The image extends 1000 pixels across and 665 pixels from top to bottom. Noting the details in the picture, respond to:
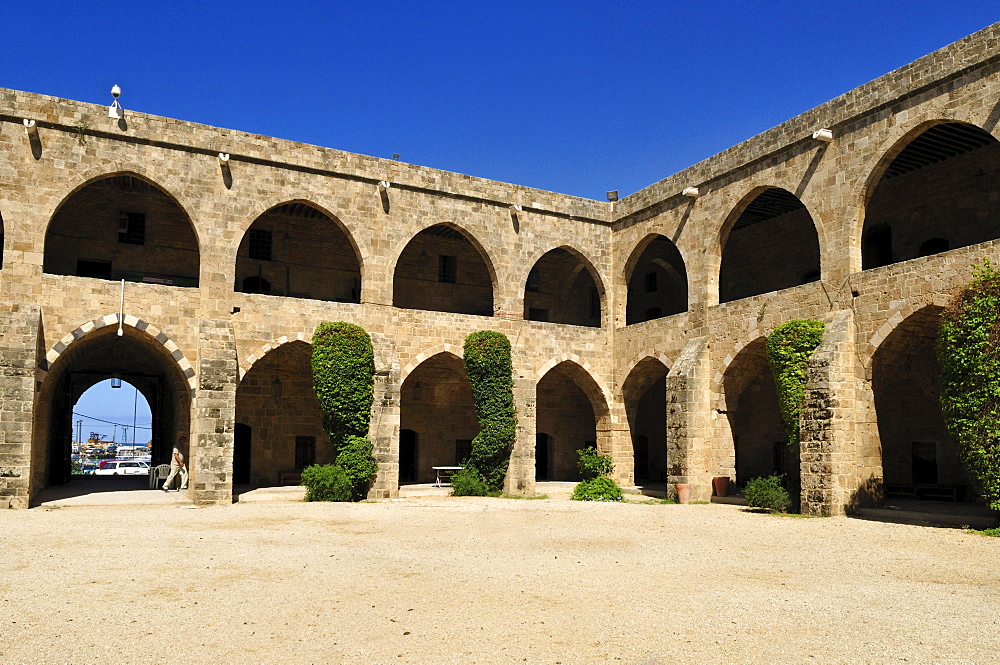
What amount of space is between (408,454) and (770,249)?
36.6 ft

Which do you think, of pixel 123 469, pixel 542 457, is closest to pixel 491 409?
pixel 542 457

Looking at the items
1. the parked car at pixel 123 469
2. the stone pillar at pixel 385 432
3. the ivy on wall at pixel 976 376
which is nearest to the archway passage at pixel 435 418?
the stone pillar at pixel 385 432

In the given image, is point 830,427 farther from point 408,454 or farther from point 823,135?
point 408,454

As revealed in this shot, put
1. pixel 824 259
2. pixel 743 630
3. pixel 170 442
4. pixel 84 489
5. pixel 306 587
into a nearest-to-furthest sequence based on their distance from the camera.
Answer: pixel 743 630 → pixel 306 587 → pixel 824 259 → pixel 84 489 → pixel 170 442

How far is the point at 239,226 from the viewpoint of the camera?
16.5 metres

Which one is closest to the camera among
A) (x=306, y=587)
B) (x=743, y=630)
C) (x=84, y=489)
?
(x=743, y=630)

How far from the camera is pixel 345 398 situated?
16.4 meters

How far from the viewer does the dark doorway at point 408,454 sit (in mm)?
21438

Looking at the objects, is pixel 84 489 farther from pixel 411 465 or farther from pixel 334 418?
pixel 411 465

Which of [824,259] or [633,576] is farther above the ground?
[824,259]

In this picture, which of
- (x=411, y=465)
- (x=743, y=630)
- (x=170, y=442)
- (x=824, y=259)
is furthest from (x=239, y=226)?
(x=743, y=630)

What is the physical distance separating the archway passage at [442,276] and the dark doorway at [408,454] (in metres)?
3.57

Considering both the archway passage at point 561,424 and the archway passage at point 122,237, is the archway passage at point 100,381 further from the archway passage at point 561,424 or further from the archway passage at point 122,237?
the archway passage at point 561,424

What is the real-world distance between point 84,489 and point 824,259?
1658 centimetres
